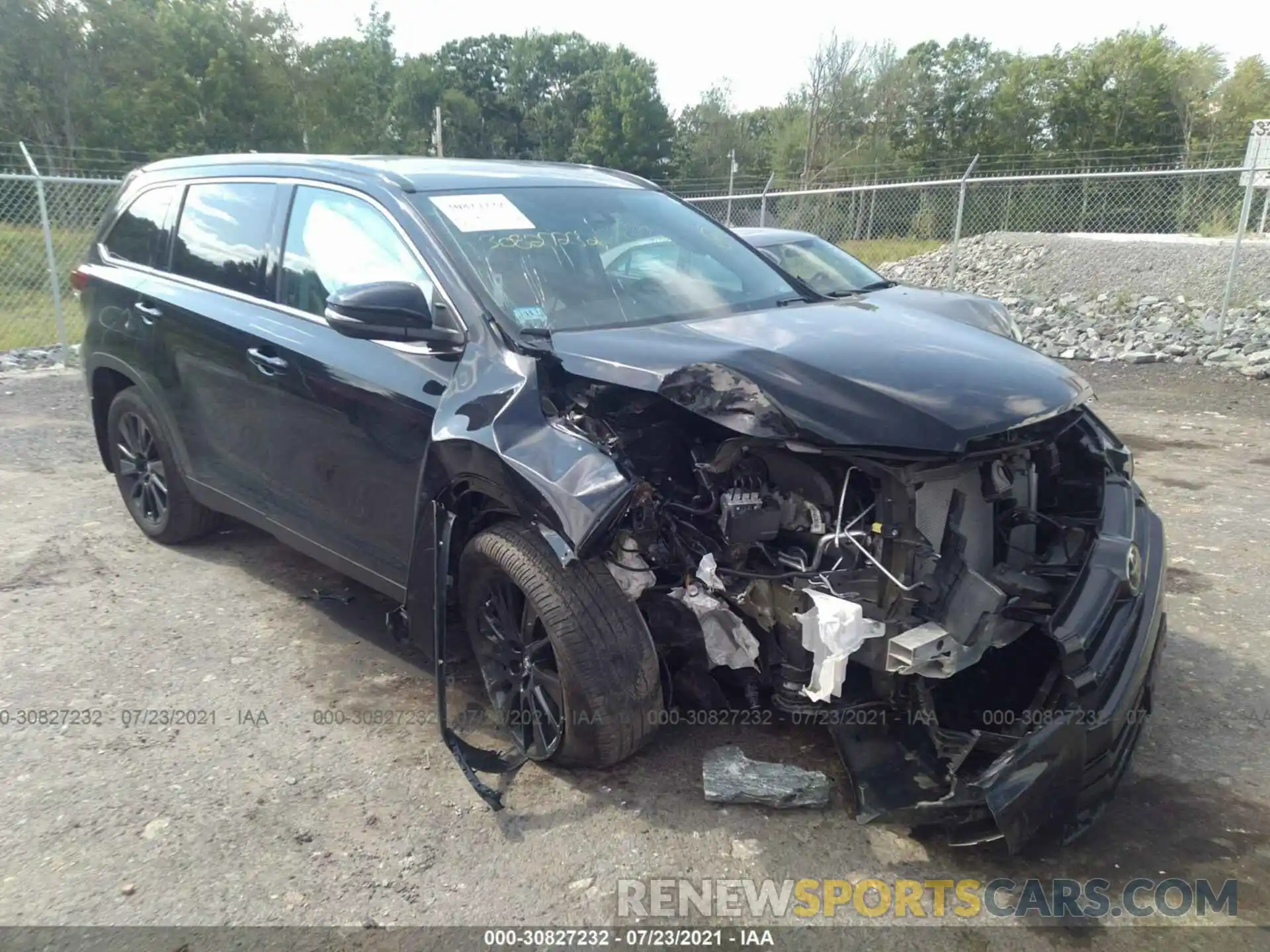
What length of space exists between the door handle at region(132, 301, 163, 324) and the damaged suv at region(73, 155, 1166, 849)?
88 cm

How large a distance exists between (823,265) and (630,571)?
262 inches

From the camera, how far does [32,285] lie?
11461 mm

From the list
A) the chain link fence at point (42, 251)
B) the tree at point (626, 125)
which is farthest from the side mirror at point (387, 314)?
the tree at point (626, 125)

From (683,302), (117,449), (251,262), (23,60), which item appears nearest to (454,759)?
(683,302)

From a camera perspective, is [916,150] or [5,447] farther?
[916,150]

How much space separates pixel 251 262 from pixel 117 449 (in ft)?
6.09

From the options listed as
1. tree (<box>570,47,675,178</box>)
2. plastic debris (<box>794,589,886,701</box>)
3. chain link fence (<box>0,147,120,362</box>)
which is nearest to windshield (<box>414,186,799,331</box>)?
plastic debris (<box>794,589,886,701</box>)

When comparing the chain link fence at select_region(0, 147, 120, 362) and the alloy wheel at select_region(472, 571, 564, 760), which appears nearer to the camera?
the alloy wheel at select_region(472, 571, 564, 760)

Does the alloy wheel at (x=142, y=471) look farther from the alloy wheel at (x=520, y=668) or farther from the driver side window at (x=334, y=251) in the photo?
the alloy wheel at (x=520, y=668)

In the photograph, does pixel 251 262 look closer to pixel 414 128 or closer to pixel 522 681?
pixel 522 681

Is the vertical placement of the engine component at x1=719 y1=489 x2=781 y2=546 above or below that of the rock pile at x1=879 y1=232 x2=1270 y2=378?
below

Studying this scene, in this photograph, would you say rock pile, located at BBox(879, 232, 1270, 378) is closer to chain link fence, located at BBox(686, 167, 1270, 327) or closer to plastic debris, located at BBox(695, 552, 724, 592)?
chain link fence, located at BBox(686, 167, 1270, 327)

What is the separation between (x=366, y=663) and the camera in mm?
3902

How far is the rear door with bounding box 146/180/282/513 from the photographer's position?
156 inches
